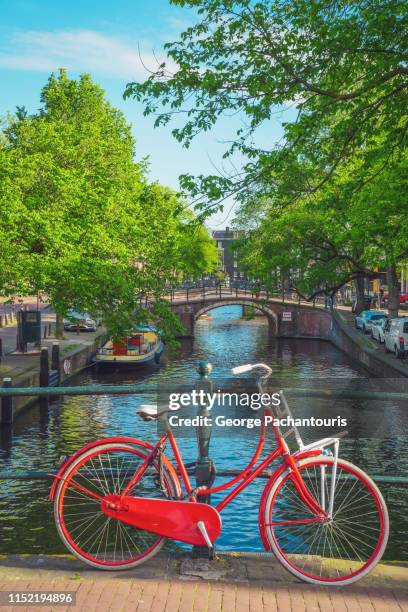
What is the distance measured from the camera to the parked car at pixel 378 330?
125 ft

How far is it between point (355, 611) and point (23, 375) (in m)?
22.5

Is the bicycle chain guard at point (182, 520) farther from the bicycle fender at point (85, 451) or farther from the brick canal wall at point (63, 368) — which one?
the brick canal wall at point (63, 368)

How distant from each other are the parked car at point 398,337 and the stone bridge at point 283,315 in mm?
22000

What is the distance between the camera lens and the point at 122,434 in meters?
20.3

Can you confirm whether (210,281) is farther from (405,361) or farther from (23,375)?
(23,375)

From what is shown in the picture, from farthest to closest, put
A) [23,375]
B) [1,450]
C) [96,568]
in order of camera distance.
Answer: [23,375]
[1,450]
[96,568]

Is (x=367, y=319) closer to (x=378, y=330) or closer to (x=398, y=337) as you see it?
(x=378, y=330)

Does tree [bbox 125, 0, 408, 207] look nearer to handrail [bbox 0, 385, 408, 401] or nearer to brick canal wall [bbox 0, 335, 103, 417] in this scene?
handrail [bbox 0, 385, 408, 401]

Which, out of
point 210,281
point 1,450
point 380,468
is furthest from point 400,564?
point 210,281

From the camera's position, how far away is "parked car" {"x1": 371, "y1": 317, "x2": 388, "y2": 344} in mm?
38144

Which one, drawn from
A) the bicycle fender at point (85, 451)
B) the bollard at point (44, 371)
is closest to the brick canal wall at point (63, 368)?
the bollard at point (44, 371)

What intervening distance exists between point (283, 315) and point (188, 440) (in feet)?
163

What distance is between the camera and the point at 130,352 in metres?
37.8

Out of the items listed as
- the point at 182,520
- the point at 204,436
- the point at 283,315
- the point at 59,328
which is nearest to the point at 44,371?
the point at 59,328
